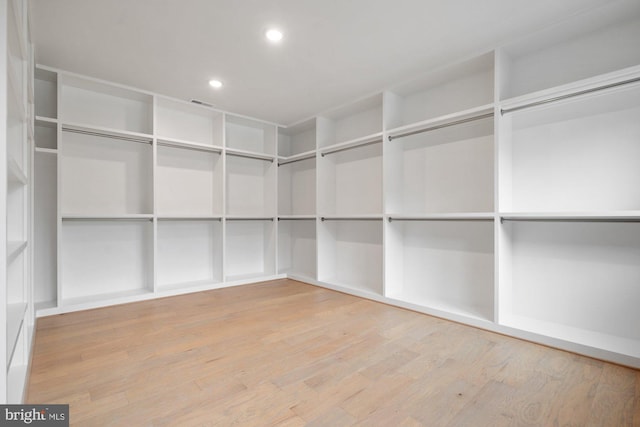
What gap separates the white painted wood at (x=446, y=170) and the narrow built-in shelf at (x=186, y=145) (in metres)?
2.11

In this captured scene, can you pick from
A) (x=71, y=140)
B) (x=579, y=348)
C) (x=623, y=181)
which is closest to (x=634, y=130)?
(x=623, y=181)

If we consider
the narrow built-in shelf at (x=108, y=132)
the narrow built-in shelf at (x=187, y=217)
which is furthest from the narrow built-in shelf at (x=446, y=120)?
the narrow built-in shelf at (x=108, y=132)

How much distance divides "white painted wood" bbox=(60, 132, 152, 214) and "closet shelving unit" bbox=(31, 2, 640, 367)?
0.02 metres

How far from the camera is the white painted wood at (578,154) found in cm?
203

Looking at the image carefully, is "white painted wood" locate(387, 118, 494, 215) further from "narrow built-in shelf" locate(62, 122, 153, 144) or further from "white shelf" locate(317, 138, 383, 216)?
"narrow built-in shelf" locate(62, 122, 153, 144)

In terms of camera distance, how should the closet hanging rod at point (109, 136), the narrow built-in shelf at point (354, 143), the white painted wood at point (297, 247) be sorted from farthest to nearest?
the white painted wood at point (297, 247) → the narrow built-in shelf at point (354, 143) → the closet hanging rod at point (109, 136)

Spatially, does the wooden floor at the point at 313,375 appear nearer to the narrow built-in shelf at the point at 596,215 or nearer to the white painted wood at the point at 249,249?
the narrow built-in shelf at the point at 596,215

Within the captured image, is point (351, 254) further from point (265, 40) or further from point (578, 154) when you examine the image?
point (265, 40)

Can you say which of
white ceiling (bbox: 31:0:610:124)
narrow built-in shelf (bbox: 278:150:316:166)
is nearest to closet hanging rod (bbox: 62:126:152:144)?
white ceiling (bbox: 31:0:610:124)

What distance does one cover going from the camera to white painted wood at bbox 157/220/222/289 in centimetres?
365

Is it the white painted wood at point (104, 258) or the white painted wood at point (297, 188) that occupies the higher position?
the white painted wood at point (297, 188)

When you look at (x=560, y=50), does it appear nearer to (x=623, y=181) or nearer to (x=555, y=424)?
(x=623, y=181)

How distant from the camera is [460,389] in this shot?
1562 mm

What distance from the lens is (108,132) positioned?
3.06m
